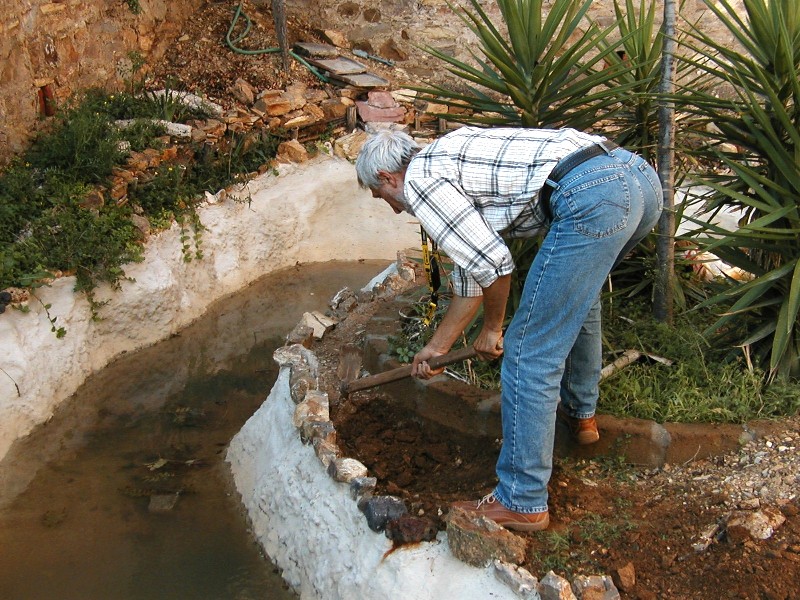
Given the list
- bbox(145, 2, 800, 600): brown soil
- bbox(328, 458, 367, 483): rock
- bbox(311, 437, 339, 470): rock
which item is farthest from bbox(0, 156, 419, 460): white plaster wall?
bbox(328, 458, 367, 483): rock

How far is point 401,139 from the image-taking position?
308cm

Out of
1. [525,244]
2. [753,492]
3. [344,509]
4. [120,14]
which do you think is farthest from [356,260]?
[753,492]

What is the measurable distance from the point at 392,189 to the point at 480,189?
32 centimetres

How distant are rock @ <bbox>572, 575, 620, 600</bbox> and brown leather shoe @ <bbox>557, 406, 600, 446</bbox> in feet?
2.79

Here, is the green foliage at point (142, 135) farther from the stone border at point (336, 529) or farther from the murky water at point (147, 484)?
the stone border at point (336, 529)

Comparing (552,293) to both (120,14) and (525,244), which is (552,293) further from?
(120,14)

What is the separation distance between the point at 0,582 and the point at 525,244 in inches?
112

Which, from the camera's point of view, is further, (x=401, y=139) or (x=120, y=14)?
(x=120, y=14)

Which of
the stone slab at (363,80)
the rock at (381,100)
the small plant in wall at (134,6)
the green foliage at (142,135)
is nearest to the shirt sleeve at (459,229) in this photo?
the green foliage at (142,135)

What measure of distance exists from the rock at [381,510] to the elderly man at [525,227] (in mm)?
343

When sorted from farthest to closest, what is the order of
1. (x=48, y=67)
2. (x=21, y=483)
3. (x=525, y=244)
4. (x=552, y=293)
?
(x=48, y=67)
(x=21, y=483)
(x=525, y=244)
(x=552, y=293)

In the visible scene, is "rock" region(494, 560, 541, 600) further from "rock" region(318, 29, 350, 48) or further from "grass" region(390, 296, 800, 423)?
"rock" region(318, 29, 350, 48)

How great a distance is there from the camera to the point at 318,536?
12.3ft

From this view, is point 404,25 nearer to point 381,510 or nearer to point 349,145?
point 349,145
